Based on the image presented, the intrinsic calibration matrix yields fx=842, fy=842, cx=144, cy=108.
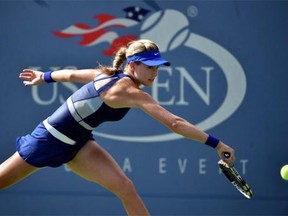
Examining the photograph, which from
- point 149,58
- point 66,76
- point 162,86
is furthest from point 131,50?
point 162,86

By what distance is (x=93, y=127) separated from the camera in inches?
208

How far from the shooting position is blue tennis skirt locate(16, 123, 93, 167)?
5.28 meters

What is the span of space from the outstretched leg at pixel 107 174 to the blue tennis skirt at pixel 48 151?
0.06 metres

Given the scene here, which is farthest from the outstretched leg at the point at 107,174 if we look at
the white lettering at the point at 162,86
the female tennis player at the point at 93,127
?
the white lettering at the point at 162,86

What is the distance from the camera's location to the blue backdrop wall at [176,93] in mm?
7105

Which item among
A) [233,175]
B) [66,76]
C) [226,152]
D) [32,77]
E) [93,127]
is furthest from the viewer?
[32,77]

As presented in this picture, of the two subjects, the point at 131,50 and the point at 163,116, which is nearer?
the point at 163,116

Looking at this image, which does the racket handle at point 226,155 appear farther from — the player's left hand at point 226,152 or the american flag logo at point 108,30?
the american flag logo at point 108,30

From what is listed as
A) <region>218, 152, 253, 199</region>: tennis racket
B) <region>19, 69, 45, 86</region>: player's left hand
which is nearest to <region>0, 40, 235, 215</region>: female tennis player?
<region>19, 69, 45, 86</region>: player's left hand

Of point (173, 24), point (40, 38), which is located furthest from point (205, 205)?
point (40, 38)

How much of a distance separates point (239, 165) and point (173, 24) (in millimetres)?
1316

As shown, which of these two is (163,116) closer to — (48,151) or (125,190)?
(125,190)

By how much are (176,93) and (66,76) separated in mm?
1777

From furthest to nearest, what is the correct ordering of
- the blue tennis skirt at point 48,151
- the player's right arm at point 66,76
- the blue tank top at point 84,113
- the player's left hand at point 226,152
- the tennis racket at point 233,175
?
the player's right arm at point 66,76 → the blue tennis skirt at point 48,151 → the blue tank top at point 84,113 → the tennis racket at point 233,175 → the player's left hand at point 226,152
